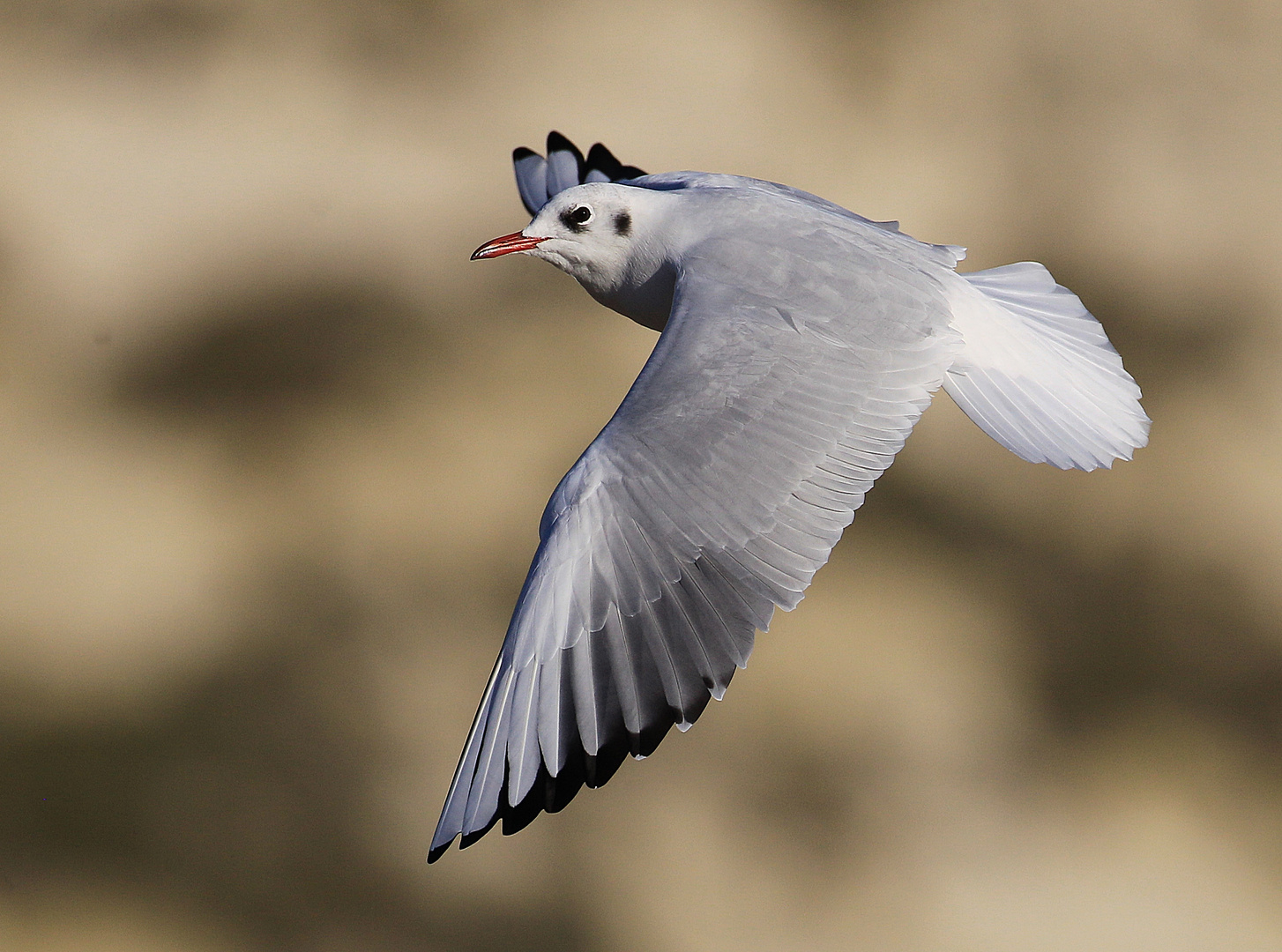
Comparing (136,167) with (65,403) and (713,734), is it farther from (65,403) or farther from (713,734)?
(713,734)

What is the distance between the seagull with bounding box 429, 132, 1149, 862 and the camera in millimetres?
1049

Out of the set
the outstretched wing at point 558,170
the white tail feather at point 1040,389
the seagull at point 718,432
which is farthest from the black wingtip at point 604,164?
the white tail feather at point 1040,389

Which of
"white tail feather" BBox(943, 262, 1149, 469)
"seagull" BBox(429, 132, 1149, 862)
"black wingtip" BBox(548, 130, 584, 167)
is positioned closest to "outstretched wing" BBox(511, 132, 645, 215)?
"black wingtip" BBox(548, 130, 584, 167)

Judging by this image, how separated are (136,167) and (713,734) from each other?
5.48ft

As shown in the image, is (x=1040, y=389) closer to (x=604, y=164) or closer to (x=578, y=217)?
(x=578, y=217)

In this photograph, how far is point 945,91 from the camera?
288 cm

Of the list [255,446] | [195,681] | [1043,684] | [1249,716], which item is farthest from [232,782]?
[1249,716]

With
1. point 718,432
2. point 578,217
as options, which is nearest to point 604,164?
point 578,217

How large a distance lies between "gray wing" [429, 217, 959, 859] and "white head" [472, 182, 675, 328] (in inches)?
5.7

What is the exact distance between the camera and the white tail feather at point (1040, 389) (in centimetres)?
136

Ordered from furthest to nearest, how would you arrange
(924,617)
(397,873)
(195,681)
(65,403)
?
(65,403)
(924,617)
(195,681)
(397,873)

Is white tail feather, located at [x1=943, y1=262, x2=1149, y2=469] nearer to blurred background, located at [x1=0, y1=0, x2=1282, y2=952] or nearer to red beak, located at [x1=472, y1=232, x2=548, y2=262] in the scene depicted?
red beak, located at [x1=472, y1=232, x2=548, y2=262]

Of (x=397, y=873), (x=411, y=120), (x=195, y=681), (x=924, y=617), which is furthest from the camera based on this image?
(x=411, y=120)

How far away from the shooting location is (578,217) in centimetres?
144
